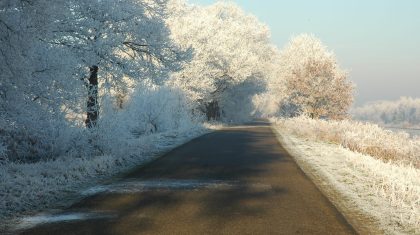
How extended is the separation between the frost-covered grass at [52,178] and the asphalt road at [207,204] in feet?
2.28

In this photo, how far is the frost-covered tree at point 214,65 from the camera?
40.5m

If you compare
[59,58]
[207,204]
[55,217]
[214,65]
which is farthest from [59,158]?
[214,65]

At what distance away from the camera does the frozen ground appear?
8086mm

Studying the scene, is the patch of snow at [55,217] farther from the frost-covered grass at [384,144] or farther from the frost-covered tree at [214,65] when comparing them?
the frost-covered tree at [214,65]

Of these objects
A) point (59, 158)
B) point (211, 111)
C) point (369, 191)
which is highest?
point (211, 111)

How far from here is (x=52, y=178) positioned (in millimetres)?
11469

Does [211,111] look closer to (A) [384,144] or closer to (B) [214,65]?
(B) [214,65]

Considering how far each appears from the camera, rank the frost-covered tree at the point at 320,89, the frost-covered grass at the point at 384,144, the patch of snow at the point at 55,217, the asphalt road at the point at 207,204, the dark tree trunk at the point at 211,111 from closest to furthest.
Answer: the asphalt road at the point at 207,204
the patch of snow at the point at 55,217
the frost-covered grass at the point at 384,144
the frost-covered tree at the point at 320,89
the dark tree trunk at the point at 211,111

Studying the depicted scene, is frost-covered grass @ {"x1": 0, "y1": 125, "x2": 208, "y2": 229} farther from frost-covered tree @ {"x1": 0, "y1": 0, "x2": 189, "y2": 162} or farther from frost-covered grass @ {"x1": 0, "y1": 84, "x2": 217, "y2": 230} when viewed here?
frost-covered tree @ {"x1": 0, "y1": 0, "x2": 189, "y2": 162}

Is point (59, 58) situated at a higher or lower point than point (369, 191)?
higher

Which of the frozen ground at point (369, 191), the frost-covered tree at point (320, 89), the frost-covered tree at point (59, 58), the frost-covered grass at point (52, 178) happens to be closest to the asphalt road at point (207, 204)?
the frozen ground at point (369, 191)

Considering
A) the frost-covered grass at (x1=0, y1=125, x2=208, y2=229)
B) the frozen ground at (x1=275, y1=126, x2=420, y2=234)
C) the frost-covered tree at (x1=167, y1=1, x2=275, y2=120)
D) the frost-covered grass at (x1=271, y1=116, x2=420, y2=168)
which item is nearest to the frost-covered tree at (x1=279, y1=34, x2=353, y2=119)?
the frost-covered tree at (x1=167, y1=1, x2=275, y2=120)

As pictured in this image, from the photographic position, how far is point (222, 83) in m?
51.0

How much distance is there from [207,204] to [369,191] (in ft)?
13.6
